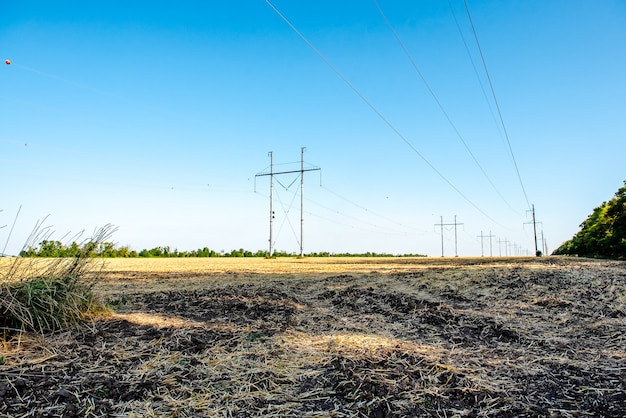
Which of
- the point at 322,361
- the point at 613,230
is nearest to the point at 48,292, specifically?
the point at 322,361

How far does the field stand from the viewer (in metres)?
2.46

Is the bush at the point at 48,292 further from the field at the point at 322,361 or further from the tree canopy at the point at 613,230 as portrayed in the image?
the tree canopy at the point at 613,230

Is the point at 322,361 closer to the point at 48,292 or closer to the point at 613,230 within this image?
the point at 48,292

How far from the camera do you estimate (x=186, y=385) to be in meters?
2.71

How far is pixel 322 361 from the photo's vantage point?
3.21 m

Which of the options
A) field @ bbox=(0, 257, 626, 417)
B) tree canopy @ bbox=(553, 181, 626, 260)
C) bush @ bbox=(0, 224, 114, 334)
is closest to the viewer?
field @ bbox=(0, 257, 626, 417)

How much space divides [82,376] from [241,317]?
6.34ft

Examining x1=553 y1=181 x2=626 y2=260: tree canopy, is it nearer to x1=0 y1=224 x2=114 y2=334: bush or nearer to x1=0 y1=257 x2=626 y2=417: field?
x1=0 y1=257 x2=626 y2=417: field

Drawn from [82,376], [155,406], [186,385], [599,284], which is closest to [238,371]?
[186,385]

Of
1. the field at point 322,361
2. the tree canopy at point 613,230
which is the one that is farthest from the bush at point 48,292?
the tree canopy at point 613,230

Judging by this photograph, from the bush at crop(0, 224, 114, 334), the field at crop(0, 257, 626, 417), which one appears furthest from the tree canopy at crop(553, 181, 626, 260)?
the bush at crop(0, 224, 114, 334)

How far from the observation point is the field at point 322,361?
2.46 m

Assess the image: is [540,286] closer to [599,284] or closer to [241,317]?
[599,284]

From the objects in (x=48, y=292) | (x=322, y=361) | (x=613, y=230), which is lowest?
(x=322, y=361)
